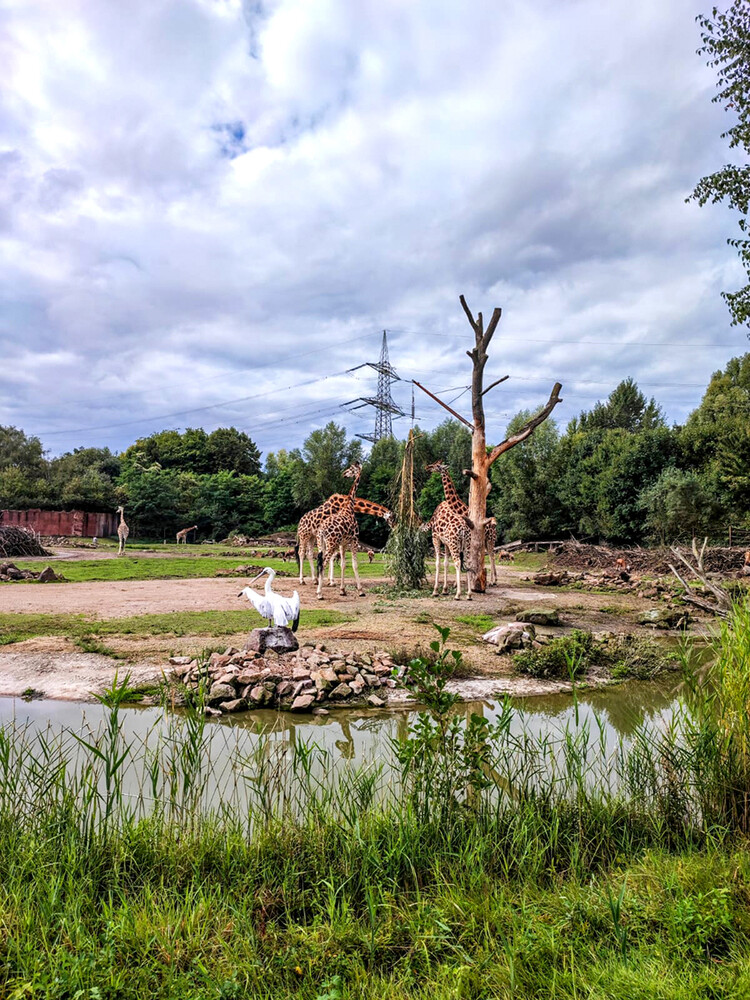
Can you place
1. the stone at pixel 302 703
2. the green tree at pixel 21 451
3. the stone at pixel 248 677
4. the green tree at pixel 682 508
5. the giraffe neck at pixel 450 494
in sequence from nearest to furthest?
the stone at pixel 302 703 < the stone at pixel 248 677 < the giraffe neck at pixel 450 494 < the green tree at pixel 682 508 < the green tree at pixel 21 451

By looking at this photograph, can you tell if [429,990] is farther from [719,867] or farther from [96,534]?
[96,534]

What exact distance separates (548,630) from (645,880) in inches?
275

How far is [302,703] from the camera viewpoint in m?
5.52

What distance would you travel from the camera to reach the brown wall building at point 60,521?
3622 cm

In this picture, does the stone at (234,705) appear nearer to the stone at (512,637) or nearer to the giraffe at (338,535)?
the stone at (512,637)

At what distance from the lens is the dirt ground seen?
6.32 m

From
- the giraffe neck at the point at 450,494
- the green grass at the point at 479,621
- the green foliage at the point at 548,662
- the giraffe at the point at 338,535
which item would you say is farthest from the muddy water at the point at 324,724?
the giraffe neck at the point at 450,494

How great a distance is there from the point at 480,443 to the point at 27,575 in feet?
40.9

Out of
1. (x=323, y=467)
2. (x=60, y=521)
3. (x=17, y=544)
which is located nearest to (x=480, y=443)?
(x=17, y=544)

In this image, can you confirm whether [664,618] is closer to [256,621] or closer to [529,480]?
[256,621]

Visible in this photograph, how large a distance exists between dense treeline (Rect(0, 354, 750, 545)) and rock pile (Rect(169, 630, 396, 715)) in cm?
1311

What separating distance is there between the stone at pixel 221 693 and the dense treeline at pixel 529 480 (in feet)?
46.1

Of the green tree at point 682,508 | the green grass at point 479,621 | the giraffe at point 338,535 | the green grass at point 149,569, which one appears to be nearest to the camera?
the green grass at point 479,621

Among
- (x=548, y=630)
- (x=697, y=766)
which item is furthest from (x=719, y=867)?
(x=548, y=630)
